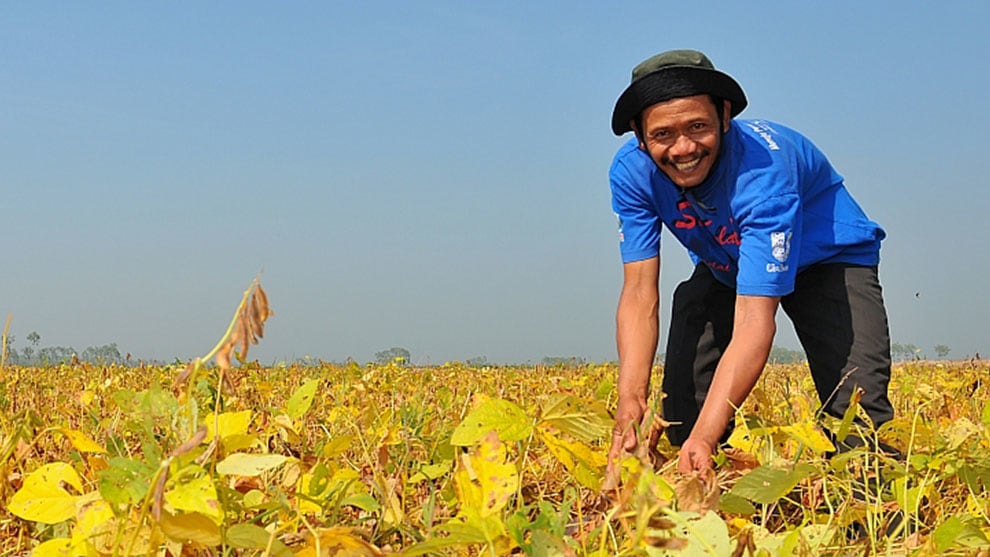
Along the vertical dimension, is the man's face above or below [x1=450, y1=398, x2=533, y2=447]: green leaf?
above

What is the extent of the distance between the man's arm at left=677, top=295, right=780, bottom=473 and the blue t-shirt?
0.21ft

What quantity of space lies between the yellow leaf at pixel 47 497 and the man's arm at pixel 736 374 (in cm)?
133

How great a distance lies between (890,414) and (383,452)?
217cm

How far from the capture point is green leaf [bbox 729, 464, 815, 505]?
1.50 m

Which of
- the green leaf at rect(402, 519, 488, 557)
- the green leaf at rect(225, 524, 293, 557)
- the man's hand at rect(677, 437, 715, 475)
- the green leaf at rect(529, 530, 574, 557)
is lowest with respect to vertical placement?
the man's hand at rect(677, 437, 715, 475)

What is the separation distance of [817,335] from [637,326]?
0.72m

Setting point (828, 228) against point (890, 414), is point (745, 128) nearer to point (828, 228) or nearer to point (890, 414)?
point (828, 228)

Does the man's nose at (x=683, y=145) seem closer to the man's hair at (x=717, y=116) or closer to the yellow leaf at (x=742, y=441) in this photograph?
the man's hair at (x=717, y=116)

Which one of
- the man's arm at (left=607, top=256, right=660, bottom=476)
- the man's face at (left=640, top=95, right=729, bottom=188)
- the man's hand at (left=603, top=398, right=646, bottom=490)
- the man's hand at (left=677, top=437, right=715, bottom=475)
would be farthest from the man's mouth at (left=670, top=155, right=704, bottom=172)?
the man's hand at (left=677, top=437, right=715, bottom=475)

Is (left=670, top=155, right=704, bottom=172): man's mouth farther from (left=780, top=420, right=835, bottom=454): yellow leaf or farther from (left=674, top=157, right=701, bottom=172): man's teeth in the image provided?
(left=780, top=420, right=835, bottom=454): yellow leaf

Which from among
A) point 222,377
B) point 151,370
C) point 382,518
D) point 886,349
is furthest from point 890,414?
point 151,370

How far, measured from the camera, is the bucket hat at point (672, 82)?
9.36 ft

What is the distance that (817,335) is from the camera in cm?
349

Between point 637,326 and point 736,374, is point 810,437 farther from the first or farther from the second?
point 637,326
